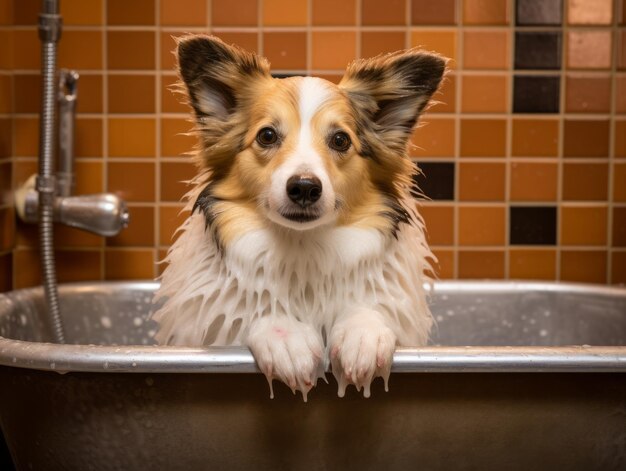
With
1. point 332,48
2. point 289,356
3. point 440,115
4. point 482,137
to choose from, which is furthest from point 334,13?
point 289,356

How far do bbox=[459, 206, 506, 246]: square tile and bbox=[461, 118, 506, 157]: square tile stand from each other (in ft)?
0.44

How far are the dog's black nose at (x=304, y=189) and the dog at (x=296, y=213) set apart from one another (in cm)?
2

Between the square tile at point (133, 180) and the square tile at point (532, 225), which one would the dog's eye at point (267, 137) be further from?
the square tile at point (532, 225)

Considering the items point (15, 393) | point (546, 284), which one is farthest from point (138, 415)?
point (546, 284)

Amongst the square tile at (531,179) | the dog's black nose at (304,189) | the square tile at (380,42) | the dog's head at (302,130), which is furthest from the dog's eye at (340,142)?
the square tile at (531,179)

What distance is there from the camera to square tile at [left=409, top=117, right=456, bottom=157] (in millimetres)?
2049

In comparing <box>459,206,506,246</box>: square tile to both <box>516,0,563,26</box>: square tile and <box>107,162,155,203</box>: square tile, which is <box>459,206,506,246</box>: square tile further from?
<box>107,162,155,203</box>: square tile

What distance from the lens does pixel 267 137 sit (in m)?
1.31

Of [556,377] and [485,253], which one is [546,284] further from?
[556,377]

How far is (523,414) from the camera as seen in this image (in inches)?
48.6

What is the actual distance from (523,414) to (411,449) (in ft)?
0.56

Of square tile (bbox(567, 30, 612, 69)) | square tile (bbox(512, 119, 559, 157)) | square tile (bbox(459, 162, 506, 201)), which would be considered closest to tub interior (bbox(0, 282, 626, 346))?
square tile (bbox(459, 162, 506, 201))

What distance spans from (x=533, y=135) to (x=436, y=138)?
0.78 ft

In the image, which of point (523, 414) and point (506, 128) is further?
point (506, 128)
